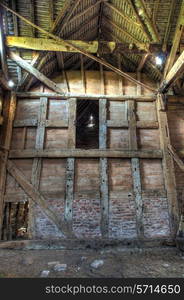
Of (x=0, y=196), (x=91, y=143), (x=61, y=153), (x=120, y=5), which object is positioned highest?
(x=120, y=5)

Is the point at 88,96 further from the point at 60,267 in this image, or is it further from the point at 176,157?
the point at 60,267

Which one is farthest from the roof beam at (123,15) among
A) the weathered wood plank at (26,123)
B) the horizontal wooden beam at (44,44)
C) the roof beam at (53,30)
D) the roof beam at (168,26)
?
→ the weathered wood plank at (26,123)

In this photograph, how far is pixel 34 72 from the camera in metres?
6.30

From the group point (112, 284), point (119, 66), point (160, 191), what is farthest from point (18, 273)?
point (119, 66)

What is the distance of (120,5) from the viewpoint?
5.87m

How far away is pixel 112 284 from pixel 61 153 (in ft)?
13.0

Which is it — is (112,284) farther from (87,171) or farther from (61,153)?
(61,153)

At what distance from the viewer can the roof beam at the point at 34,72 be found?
6.06 m

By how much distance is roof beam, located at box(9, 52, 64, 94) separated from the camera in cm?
606

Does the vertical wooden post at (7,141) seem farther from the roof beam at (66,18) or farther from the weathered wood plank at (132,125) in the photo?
the weathered wood plank at (132,125)

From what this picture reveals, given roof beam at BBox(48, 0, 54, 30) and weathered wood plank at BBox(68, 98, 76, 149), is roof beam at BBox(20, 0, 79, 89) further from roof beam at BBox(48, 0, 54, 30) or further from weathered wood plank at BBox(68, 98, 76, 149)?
weathered wood plank at BBox(68, 98, 76, 149)

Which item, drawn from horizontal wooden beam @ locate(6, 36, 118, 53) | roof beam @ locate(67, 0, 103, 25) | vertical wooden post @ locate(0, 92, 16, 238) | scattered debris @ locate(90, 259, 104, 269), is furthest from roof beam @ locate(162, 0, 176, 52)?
scattered debris @ locate(90, 259, 104, 269)

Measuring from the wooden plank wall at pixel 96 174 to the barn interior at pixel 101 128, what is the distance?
0.03 m

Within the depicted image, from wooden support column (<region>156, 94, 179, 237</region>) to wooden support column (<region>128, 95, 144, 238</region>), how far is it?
929 mm
